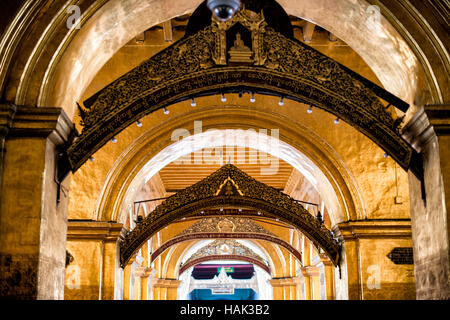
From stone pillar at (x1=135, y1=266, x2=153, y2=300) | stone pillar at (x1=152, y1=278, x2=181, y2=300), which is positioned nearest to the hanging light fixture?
stone pillar at (x1=135, y1=266, x2=153, y2=300)

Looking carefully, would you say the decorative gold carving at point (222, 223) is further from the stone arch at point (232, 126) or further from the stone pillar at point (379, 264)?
the stone pillar at point (379, 264)

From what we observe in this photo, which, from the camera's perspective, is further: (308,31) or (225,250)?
(225,250)

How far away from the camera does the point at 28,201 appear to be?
5.46 metres

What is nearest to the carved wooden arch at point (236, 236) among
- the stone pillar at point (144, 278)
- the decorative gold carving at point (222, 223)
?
the decorative gold carving at point (222, 223)

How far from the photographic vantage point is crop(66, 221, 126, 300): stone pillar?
11016 millimetres

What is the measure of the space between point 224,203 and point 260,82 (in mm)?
5953

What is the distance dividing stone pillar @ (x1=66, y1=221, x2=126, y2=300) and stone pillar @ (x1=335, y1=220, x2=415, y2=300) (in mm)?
4395

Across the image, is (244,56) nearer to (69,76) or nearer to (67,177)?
(69,76)

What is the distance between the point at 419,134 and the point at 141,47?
5.98m

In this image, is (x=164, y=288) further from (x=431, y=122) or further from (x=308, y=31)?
(x=431, y=122)

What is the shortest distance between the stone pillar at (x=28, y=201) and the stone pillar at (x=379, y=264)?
656 cm

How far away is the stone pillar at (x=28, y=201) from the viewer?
5289 mm

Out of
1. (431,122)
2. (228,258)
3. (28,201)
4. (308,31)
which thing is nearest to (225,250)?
(228,258)
